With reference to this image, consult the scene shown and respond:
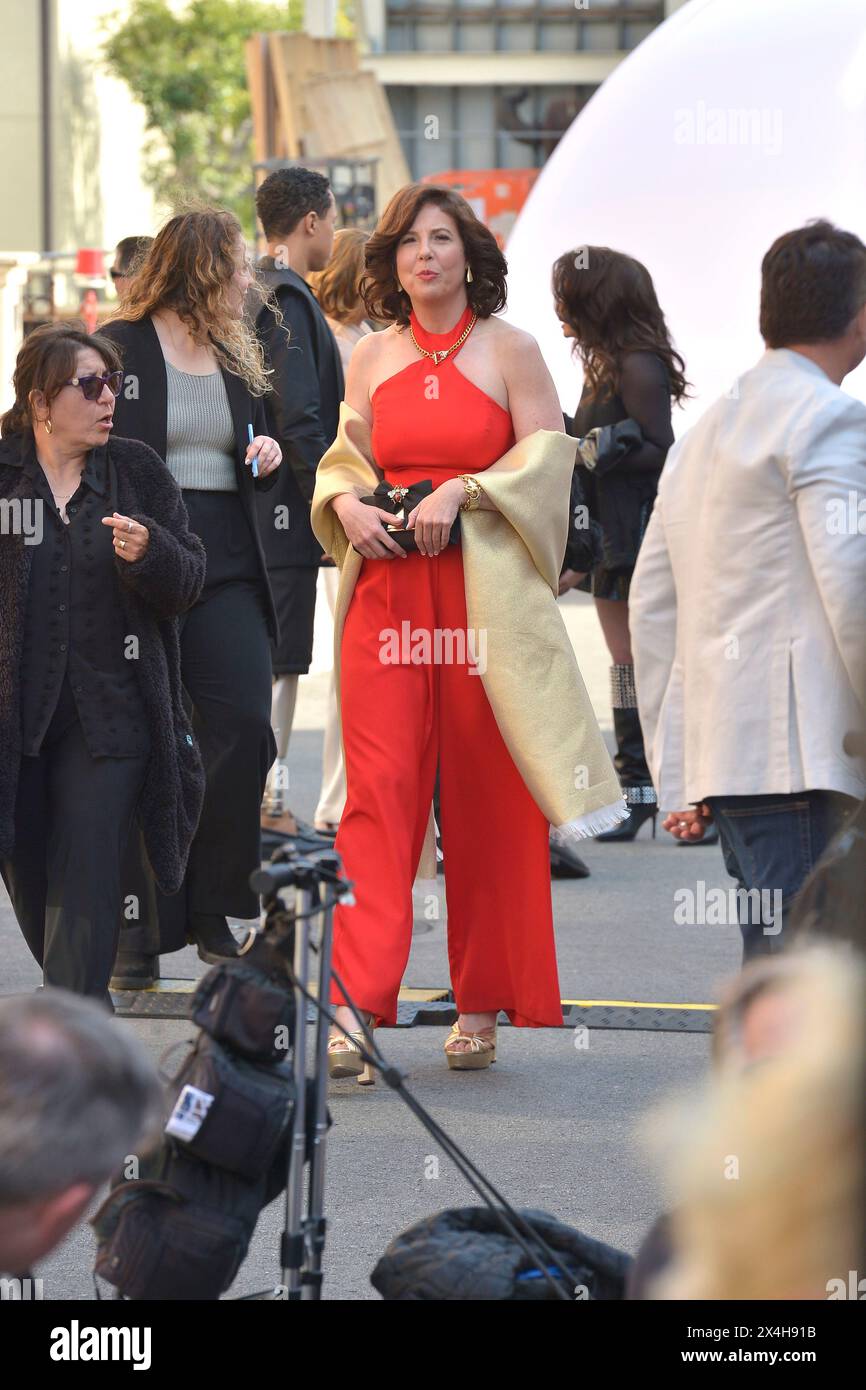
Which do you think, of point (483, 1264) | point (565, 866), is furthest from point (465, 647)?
point (565, 866)

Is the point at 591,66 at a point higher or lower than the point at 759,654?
higher

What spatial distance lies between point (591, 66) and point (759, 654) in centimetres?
3791

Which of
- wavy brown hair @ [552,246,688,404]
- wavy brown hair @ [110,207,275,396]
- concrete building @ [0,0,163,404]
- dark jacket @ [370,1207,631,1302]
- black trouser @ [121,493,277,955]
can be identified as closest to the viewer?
dark jacket @ [370,1207,631,1302]

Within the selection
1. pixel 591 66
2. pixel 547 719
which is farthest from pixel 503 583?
pixel 591 66

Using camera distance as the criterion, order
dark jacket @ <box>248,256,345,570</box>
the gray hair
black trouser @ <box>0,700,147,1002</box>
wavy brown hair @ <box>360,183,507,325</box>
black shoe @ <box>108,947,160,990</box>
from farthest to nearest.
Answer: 1. dark jacket @ <box>248,256,345,570</box>
2. black shoe @ <box>108,947,160,990</box>
3. wavy brown hair @ <box>360,183,507,325</box>
4. black trouser @ <box>0,700,147,1002</box>
5. the gray hair

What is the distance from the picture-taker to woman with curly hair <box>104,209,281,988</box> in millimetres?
6000

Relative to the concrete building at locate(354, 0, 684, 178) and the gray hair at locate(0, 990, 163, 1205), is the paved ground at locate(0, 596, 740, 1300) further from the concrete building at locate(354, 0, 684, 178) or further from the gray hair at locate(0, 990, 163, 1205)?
the concrete building at locate(354, 0, 684, 178)

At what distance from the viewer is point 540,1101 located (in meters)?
5.26

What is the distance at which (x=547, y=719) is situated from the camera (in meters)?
5.37

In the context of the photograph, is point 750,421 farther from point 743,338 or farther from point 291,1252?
point 743,338

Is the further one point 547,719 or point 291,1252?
point 547,719

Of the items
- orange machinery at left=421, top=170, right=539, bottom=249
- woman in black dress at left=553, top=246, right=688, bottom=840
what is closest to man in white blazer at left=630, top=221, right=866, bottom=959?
woman in black dress at left=553, top=246, right=688, bottom=840

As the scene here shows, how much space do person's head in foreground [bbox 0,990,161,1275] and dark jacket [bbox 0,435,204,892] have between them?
2458mm

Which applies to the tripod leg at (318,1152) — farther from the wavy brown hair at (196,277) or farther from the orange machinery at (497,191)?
the orange machinery at (497,191)
